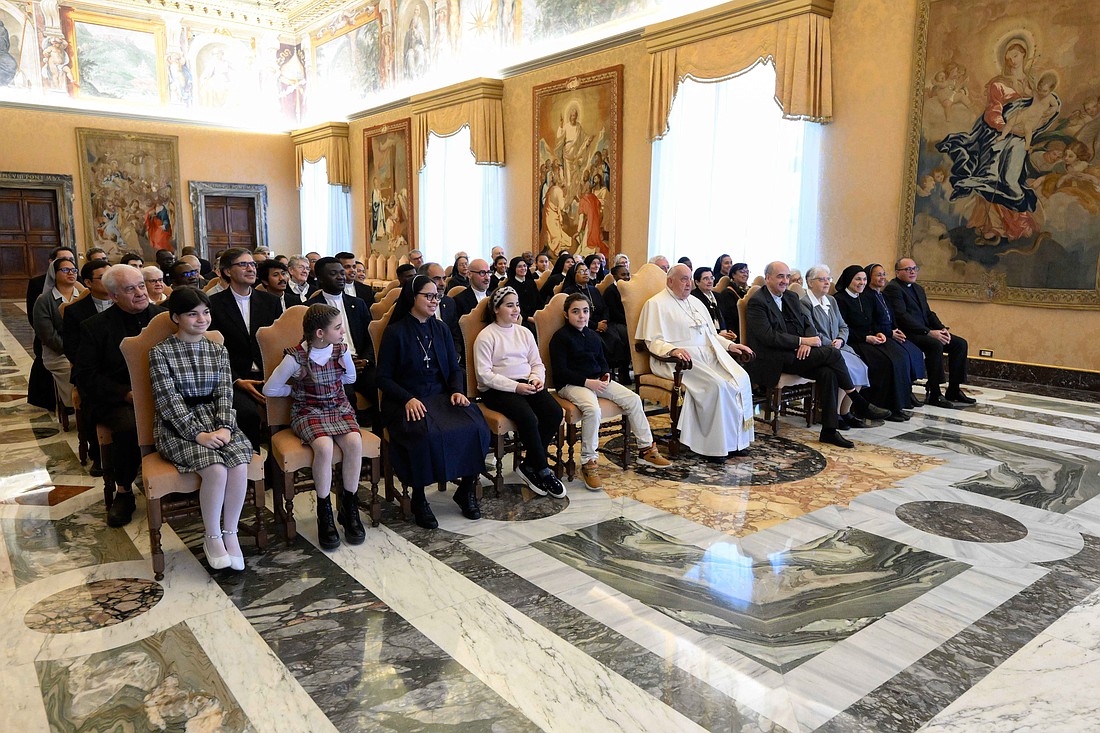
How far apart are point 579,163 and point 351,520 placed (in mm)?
9443

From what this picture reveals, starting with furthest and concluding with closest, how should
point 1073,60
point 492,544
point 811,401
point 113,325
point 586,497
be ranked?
point 1073,60, point 811,401, point 586,497, point 113,325, point 492,544

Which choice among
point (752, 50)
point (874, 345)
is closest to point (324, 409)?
point (874, 345)

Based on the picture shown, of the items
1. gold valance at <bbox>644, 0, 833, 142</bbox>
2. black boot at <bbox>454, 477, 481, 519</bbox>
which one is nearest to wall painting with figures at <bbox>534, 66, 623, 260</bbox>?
gold valance at <bbox>644, 0, 833, 142</bbox>

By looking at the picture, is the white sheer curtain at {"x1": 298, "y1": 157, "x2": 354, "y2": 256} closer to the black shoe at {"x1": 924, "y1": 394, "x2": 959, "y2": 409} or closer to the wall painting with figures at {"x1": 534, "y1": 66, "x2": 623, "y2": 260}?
the wall painting with figures at {"x1": 534, "y1": 66, "x2": 623, "y2": 260}

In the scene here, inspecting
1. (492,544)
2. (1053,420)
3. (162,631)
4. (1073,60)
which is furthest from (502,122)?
(162,631)

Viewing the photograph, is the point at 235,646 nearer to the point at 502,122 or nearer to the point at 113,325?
the point at 113,325

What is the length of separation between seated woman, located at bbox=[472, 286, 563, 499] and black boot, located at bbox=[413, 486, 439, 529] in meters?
0.71

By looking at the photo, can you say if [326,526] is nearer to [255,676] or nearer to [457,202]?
[255,676]

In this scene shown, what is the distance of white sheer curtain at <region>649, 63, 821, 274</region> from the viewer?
9.04m

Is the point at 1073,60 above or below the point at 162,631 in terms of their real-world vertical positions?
above

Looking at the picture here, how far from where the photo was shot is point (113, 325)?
4207 mm

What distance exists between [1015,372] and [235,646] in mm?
8028

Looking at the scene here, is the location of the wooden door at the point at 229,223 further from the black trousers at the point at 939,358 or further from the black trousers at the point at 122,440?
the black trousers at the point at 939,358

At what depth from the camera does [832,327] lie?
254 inches
